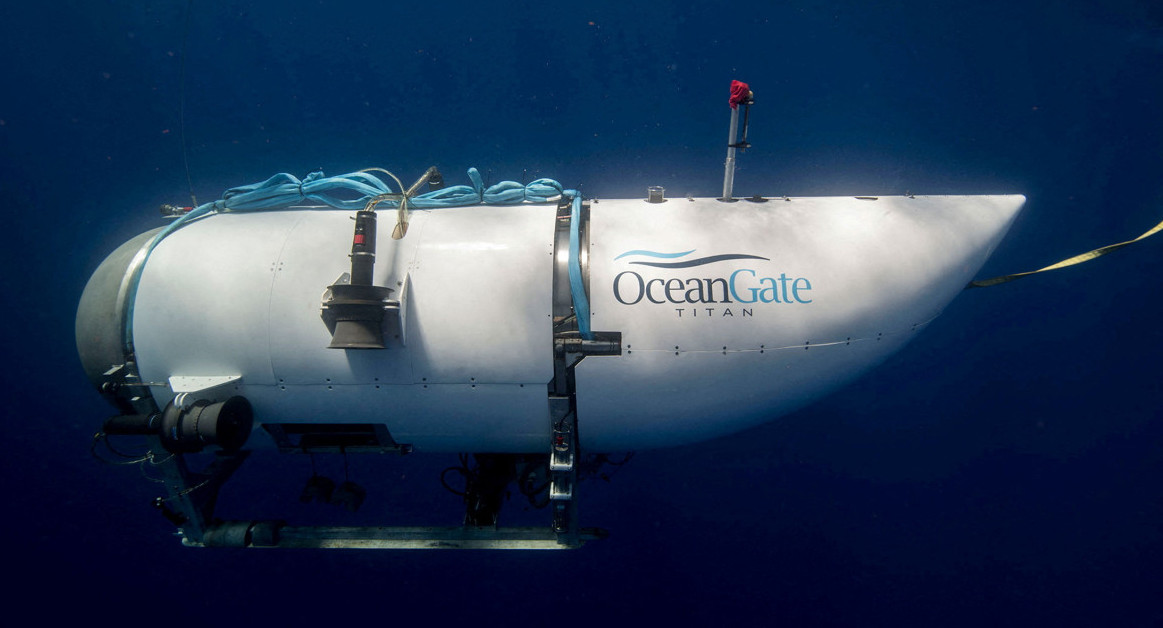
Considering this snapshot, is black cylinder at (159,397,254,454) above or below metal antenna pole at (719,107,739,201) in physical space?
below

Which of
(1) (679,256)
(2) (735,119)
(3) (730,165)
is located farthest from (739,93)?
(1) (679,256)

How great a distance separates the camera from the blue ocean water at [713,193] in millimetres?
2686

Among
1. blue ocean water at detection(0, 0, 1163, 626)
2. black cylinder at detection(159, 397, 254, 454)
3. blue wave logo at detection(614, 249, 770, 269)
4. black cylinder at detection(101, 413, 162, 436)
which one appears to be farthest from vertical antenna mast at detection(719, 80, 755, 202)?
black cylinder at detection(101, 413, 162, 436)

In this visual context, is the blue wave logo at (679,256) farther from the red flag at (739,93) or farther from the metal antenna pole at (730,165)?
the red flag at (739,93)

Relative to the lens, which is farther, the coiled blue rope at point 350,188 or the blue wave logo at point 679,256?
the coiled blue rope at point 350,188

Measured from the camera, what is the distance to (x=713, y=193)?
2.81 meters

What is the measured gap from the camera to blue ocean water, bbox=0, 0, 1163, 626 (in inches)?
106

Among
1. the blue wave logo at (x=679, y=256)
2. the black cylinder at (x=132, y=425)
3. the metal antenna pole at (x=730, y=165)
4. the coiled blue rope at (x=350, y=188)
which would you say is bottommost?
the black cylinder at (x=132, y=425)

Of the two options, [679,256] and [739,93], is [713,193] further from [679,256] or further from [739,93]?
[679,256]

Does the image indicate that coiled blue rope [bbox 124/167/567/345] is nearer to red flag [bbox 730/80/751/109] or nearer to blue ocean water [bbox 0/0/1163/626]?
red flag [bbox 730/80/751/109]

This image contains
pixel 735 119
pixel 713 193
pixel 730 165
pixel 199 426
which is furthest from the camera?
pixel 713 193

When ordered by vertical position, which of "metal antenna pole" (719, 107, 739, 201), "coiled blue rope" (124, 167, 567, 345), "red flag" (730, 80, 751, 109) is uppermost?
"red flag" (730, 80, 751, 109)

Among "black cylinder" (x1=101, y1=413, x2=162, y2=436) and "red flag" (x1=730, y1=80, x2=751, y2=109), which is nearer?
"red flag" (x1=730, y1=80, x2=751, y2=109)

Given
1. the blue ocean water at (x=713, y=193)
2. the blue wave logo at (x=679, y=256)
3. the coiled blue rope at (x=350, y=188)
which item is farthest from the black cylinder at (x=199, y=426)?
the blue ocean water at (x=713, y=193)
